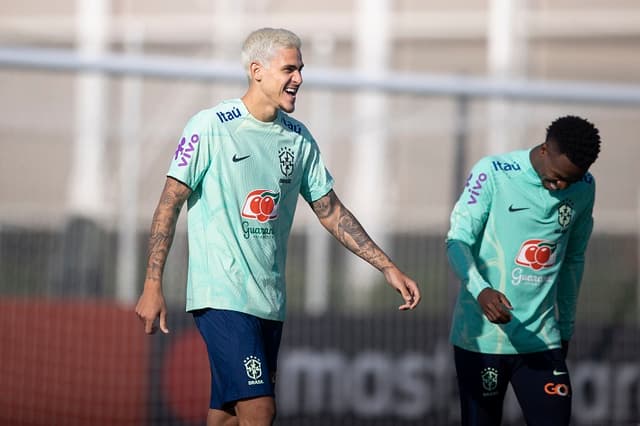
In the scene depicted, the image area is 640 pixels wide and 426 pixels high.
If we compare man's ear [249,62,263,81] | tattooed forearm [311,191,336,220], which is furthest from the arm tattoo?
tattooed forearm [311,191,336,220]

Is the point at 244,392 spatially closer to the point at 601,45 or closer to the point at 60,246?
the point at 60,246

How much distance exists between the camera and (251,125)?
6.23 metres

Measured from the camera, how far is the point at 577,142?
6.15 m

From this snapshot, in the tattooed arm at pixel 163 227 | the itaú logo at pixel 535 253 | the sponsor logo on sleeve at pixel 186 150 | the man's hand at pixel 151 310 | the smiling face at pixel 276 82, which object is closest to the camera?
the man's hand at pixel 151 310

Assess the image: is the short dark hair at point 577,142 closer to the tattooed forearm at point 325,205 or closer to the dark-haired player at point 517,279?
the dark-haired player at point 517,279

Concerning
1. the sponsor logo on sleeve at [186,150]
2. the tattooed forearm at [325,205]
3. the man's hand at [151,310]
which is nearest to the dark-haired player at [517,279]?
the tattooed forearm at [325,205]

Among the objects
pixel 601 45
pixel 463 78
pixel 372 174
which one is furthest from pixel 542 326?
pixel 601 45

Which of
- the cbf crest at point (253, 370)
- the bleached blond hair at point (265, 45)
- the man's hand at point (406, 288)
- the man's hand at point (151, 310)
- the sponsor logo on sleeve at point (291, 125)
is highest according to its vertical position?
the bleached blond hair at point (265, 45)

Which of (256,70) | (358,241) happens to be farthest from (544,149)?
(256,70)

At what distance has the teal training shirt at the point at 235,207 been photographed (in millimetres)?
6074

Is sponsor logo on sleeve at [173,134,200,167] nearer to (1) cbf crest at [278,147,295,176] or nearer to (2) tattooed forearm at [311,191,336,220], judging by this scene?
(1) cbf crest at [278,147,295,176]

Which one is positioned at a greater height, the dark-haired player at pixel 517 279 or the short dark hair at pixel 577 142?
the short dark hair at pixel 577 142

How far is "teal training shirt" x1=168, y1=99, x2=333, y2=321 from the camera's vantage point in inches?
239

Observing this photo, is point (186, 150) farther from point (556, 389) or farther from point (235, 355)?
point (556, 389)
